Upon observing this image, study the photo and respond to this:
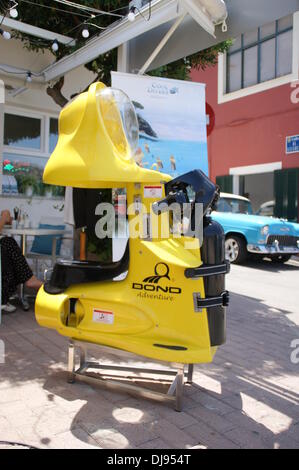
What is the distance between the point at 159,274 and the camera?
2.49 meters

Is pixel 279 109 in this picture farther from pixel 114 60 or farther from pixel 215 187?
pixel 215 187

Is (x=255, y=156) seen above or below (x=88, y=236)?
above

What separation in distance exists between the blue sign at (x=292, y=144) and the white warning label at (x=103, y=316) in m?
10.4

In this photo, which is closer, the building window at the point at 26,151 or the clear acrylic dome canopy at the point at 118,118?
the clear acrylic dome canopy at the point at 118,118

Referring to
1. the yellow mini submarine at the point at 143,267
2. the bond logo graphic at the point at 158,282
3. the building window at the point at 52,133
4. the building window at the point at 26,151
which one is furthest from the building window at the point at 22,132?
the bond logo graphic at the point at 158,282

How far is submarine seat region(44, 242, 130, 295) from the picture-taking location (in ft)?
8.82

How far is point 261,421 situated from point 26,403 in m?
1.41

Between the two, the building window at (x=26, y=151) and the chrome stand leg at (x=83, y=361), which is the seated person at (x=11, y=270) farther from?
the building window at (x=26, y=151)

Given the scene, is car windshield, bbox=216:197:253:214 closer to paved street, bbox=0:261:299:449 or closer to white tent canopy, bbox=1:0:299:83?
white tent canopy, bbox=1:0:299:83

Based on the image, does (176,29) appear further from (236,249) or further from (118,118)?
(236,249)

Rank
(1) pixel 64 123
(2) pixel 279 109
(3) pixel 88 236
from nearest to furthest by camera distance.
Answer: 1. (1) pixel 64 123
2. (3) pixel 88 236
3. (2) pixel 279 109

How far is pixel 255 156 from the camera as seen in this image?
42.3 feet

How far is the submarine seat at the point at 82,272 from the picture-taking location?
2.69 metres
